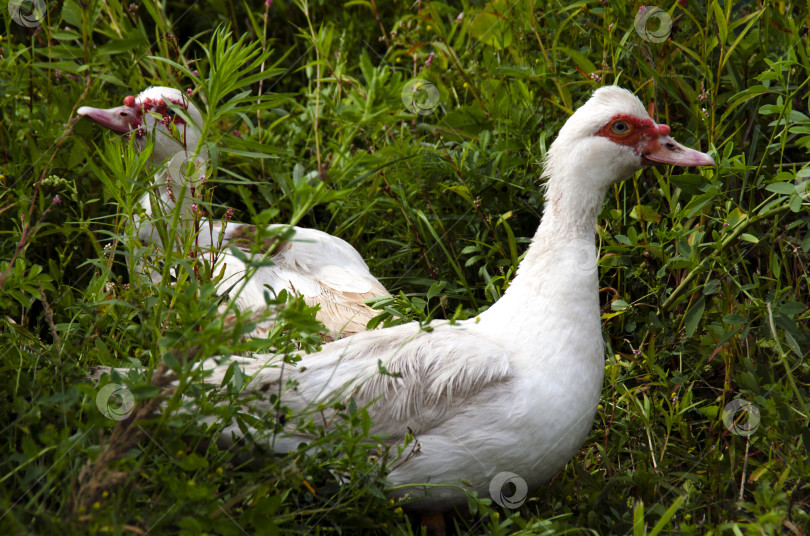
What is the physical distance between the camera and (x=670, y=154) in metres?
3.17

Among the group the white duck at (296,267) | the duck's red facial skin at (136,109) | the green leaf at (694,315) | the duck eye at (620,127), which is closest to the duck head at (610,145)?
the duck eye at (620,127)

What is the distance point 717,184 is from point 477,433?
1340mm

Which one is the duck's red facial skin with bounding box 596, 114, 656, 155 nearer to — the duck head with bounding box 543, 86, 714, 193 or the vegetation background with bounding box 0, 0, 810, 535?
the duck head with bounding box 543, 86, 714, 193

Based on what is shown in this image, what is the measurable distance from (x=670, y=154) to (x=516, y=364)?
40.6 inches

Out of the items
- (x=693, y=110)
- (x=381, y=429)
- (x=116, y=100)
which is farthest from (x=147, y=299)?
(x=693, y=110)

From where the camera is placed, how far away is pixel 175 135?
305 centimetres

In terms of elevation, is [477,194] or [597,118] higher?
[597,118]

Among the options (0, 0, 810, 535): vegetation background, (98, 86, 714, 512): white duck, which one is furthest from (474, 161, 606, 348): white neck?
(0, 0, 810, 535): vegetation background

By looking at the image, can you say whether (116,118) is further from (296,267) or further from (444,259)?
(444,259)

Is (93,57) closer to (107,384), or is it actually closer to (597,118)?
(107,384)

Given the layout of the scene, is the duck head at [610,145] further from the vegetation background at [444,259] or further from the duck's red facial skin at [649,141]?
the vegetation background at [444,259]

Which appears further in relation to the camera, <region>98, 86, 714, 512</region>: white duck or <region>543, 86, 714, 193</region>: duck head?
<region>543, 86, 714, 193</region>: duck head

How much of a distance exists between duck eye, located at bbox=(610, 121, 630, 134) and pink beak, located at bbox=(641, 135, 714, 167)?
131 millimetres

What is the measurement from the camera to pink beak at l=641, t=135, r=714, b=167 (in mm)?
3140
